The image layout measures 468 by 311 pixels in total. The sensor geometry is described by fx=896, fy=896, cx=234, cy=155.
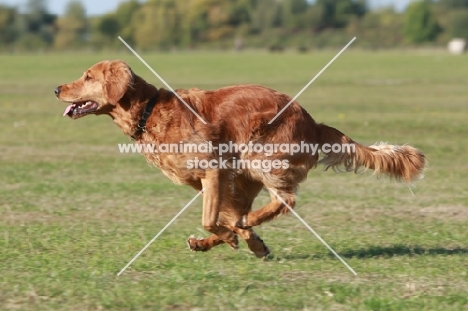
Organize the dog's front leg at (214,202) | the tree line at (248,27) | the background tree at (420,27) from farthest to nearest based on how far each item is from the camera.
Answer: the background tree at (420,27), the tree line at (248,27), the dog's front leg at (214,202)

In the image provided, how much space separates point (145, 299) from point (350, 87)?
3017cm

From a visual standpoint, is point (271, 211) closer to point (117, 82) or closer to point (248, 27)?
point (117, 82)

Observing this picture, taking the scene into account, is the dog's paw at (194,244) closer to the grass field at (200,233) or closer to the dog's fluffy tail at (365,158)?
the grass field at (200,233)

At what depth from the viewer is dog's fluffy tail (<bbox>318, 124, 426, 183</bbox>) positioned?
27.7 ft

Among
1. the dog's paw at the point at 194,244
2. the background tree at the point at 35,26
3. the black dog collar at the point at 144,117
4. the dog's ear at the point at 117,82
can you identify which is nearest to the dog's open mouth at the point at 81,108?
the dog's ear at the point at 117,82

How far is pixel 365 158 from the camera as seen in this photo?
8469 mm

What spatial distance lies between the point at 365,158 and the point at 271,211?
1101 mm

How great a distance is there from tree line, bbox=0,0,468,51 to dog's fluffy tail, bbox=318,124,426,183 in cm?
8112

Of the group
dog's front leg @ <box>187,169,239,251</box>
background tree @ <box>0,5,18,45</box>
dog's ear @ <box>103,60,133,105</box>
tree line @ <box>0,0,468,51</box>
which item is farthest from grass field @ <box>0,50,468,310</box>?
background tree @ <box>0,5,18,45</box>

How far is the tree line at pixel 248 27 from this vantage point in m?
93.2

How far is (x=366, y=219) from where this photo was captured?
34.0 ft

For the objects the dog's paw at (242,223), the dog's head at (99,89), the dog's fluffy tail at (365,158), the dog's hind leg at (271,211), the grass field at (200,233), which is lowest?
the grass field at (200,233)

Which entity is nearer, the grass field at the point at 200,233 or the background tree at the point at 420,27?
the grass field at the point at 200,233

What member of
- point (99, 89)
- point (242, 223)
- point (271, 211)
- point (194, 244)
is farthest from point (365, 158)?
point (99, 89)
